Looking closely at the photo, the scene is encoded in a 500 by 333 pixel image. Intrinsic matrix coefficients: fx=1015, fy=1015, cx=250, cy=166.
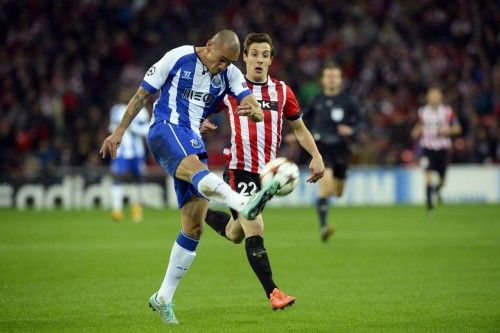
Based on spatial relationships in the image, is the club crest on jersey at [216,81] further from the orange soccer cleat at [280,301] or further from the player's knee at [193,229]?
the orange soccer cleat at [280,301]

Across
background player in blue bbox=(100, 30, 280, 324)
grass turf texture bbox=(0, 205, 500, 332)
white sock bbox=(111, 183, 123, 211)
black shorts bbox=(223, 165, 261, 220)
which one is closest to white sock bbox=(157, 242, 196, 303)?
background player in blue bbox=(100, 30, 280, 324)

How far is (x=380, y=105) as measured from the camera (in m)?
26.5

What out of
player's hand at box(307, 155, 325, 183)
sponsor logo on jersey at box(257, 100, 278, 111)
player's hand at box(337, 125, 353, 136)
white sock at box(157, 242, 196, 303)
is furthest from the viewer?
player's hand at box(337, 125, 353, 136)

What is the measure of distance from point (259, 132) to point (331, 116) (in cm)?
651

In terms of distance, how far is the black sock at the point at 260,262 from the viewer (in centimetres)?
798

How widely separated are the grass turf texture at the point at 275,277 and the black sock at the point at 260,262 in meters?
0.27

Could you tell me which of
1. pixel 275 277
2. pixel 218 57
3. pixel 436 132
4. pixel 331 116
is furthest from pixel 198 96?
pixel 436 132

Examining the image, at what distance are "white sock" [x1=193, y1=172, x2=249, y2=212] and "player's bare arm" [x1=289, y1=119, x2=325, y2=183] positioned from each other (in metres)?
1.19

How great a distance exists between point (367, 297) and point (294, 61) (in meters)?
18.8

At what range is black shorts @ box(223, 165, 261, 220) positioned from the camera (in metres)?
8.90

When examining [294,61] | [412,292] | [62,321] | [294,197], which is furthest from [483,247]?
[294,61]

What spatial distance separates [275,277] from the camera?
10.7 metres

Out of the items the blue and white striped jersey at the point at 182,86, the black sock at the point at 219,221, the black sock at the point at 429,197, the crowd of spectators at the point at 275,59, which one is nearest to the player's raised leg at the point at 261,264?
the black sock at the point at 219,221

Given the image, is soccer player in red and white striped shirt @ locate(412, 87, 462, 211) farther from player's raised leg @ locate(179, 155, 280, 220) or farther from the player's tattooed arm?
player's raised leg @ locate(179, 155, 280, 220)
